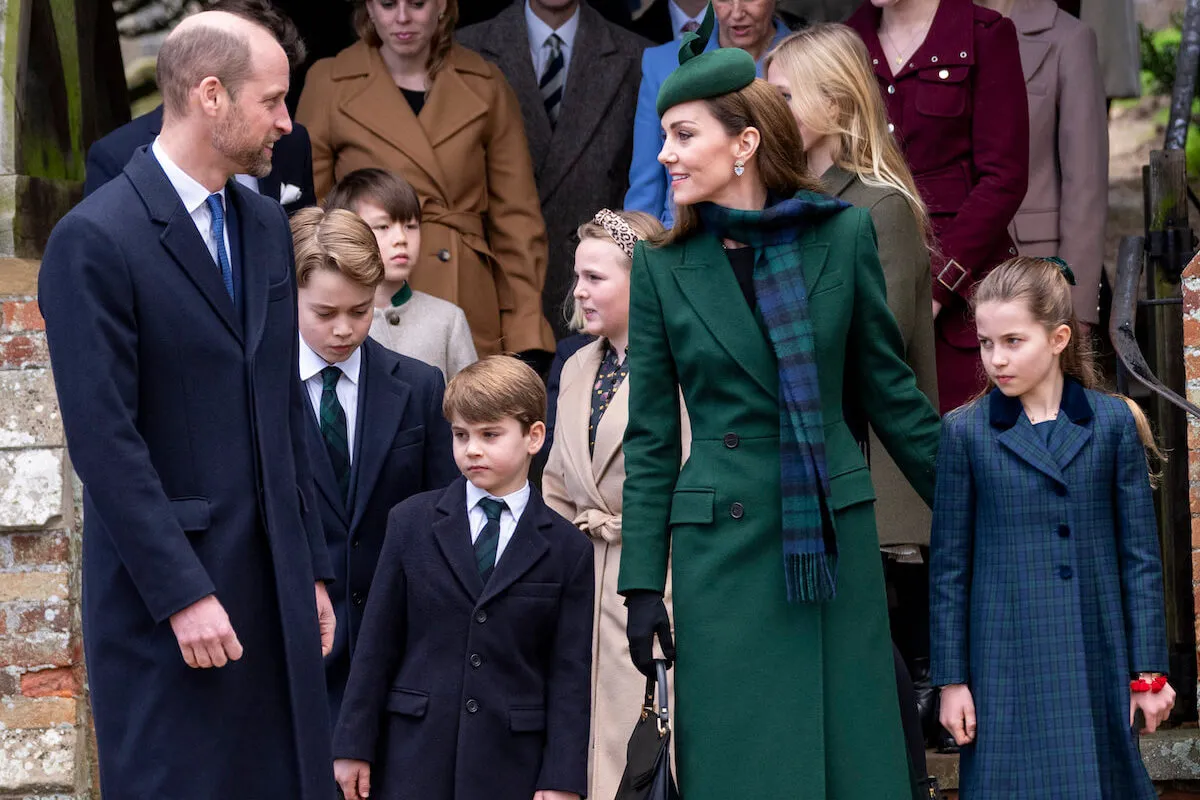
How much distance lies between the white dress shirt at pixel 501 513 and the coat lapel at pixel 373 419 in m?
0.41

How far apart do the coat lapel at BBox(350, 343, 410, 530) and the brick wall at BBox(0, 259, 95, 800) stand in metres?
1.31

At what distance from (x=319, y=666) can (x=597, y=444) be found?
4.78 feet

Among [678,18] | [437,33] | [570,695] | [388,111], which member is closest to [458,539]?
[570,695]

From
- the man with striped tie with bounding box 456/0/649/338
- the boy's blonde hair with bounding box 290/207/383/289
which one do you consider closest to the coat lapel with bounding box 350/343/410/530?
the boy's blonde hair with bounding box 290/207/383/289

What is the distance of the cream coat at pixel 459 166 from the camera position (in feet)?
20.5

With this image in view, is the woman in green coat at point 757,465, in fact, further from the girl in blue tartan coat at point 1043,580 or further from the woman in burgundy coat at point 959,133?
the woman in burgundy coat at point 959,133

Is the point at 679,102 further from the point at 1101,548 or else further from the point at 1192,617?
the point at 1192,617

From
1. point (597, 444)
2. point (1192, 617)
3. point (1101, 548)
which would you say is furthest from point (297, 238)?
point (1192, 617)

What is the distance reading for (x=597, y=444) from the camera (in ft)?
16.5

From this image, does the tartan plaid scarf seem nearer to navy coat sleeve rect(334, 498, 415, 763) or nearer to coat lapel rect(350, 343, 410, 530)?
navy coat sleeve rect(334, 498, 415, 763)

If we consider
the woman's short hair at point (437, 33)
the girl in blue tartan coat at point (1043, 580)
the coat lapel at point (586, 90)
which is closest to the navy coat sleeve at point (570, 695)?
the girl in blue tartan coat at point (1043, 580)

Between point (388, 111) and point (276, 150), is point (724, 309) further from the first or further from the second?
point (388, 111)

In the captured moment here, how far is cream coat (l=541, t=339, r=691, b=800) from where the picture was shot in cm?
488

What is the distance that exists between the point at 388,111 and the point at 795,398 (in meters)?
2.97
